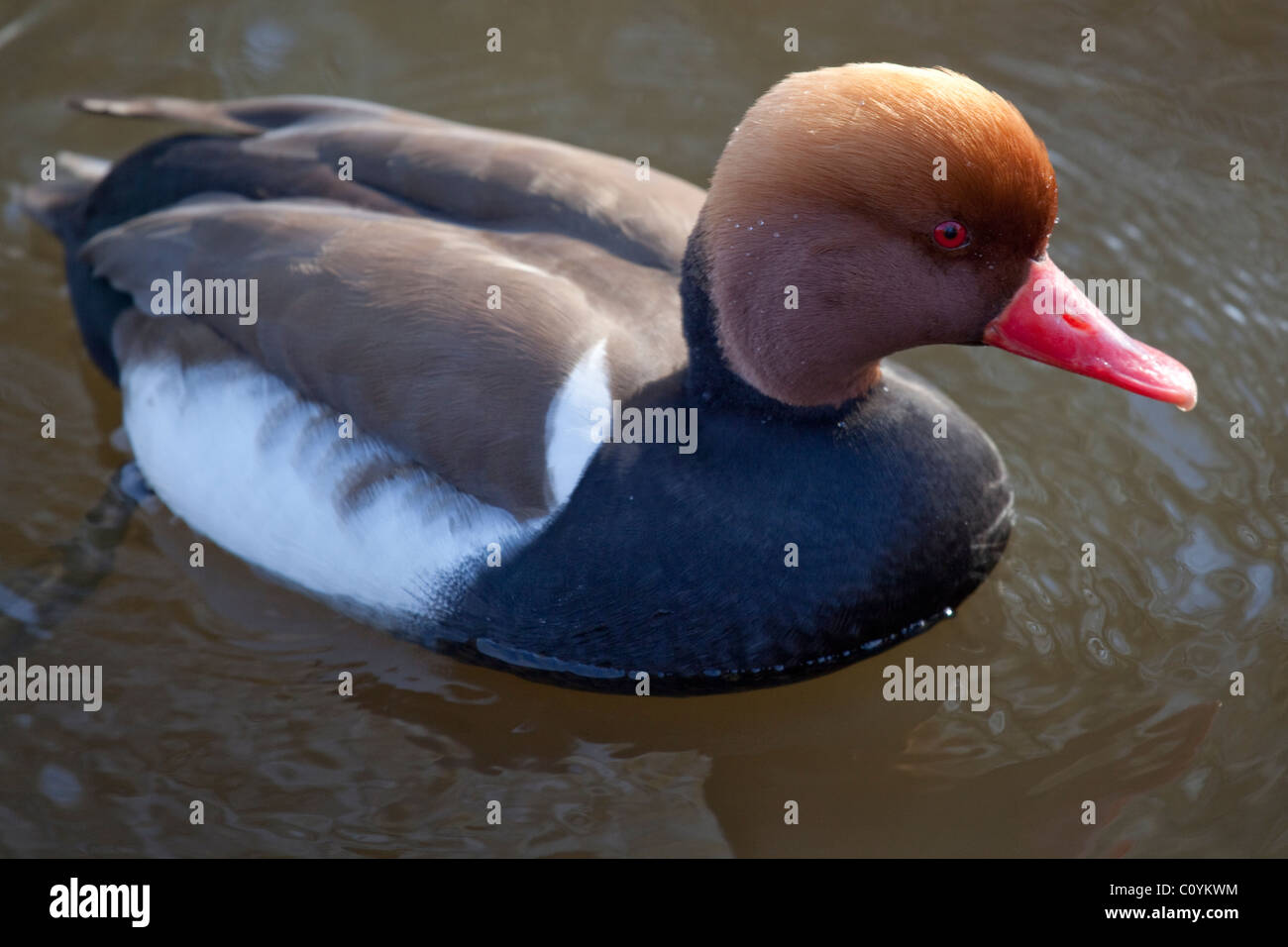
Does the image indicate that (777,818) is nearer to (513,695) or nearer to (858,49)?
(513,695)

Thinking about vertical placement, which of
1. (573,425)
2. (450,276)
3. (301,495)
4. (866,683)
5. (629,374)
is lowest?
(866,683)

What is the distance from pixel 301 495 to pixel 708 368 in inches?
44.4

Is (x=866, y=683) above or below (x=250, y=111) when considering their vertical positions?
below

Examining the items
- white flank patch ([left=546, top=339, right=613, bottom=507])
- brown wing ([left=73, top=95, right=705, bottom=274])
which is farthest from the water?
brown wing ([left=73, top=95, right=705, bottom=274])

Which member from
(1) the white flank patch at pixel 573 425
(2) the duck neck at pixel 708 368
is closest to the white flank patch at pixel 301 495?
(1) the white flank patch at pixel 573 425

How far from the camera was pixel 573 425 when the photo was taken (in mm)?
3553

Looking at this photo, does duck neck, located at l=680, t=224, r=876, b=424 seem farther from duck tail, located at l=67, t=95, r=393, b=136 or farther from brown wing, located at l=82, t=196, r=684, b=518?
duck tail, located at l=67, t=95, r=393, b=136

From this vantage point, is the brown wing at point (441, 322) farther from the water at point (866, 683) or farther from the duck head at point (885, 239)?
the water at point (866, 683)

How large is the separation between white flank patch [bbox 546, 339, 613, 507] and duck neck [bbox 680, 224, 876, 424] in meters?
0.23

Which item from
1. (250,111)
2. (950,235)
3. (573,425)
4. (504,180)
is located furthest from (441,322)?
(250,111)

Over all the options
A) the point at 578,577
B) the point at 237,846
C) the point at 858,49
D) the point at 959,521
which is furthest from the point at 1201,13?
the point at 237,846

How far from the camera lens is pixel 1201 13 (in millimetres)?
5961

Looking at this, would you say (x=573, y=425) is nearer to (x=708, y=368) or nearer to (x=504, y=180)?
(x=708, y=368)

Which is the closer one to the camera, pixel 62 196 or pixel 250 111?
pixel 250 111
